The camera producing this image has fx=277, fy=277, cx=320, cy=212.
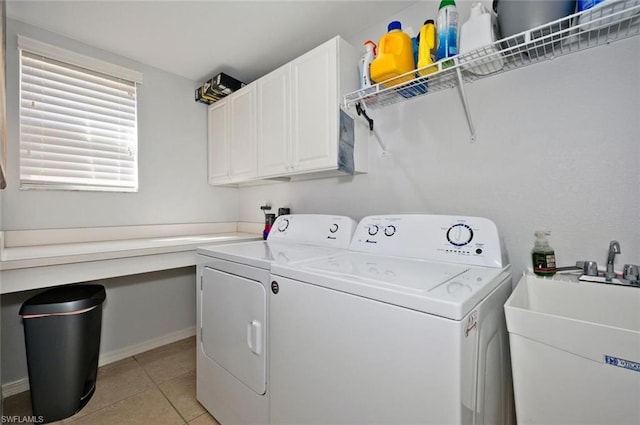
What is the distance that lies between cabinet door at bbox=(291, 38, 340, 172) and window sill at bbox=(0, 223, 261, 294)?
3.27ft

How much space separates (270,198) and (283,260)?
1473 millimetres

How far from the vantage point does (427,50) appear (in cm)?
136

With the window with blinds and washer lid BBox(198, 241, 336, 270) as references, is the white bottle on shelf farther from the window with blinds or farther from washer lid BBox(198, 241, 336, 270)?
the window with blinds

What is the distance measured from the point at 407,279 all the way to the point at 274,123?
63.2 inches

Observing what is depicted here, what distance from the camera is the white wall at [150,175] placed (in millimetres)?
1849

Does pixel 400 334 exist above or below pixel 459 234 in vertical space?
below

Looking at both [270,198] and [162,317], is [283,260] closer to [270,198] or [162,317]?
[270,198]

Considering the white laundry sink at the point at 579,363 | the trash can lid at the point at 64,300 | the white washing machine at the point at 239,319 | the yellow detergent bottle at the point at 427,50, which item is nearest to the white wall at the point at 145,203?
the trash can lid at the point at 64,300

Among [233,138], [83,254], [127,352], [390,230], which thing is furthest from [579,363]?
[127,352]

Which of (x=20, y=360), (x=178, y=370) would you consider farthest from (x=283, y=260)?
(x=20, y=360)

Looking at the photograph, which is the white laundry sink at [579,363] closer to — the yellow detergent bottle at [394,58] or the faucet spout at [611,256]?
the faucet spout at [611,256]

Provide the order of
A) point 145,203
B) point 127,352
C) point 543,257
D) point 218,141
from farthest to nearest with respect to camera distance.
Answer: point 218,141, point 145,203, point 127,352, point 543,257

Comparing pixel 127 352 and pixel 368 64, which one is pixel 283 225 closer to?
pixel 368 64

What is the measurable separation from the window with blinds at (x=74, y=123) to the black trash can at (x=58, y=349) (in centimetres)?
89
